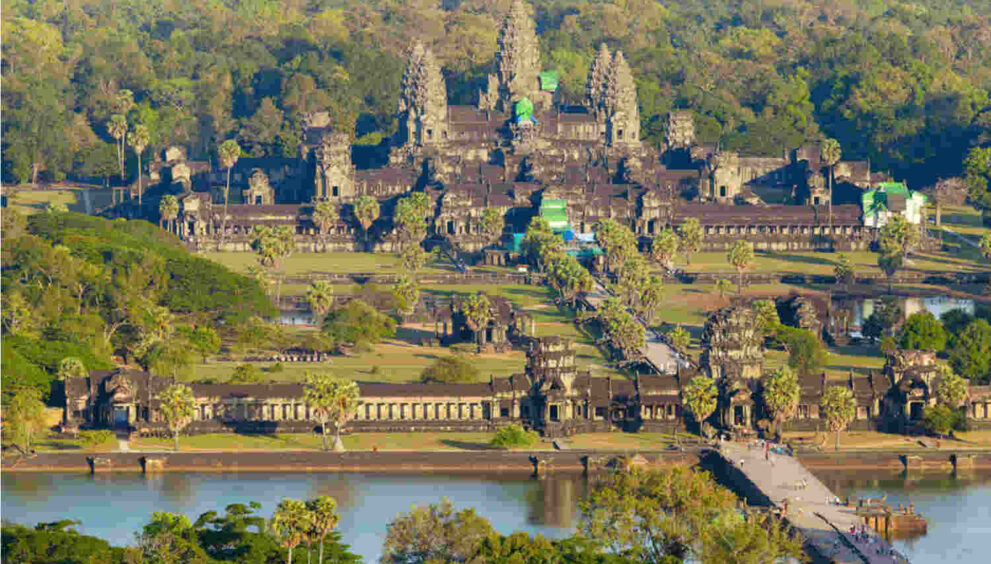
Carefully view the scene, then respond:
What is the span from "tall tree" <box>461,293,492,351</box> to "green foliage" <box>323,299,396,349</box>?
523 centimetres

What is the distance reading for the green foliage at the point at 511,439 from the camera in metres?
147

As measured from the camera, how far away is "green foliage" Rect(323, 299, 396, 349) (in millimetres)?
173500

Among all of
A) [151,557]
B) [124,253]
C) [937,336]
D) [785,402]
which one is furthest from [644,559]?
[124,253]

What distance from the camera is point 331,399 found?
480ft

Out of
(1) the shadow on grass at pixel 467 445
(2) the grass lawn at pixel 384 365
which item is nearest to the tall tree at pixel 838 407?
(1) the shadow on grass at pixel 467 445

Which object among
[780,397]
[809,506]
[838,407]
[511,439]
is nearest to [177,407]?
[511,439]

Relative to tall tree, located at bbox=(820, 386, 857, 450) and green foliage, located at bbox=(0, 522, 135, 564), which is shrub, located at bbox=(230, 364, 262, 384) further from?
green foliage, located at bbox=(0, 522, 135, 564)

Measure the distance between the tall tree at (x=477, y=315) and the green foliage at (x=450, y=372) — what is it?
13.7m

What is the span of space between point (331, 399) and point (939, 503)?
108 ft

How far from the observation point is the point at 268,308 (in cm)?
18062

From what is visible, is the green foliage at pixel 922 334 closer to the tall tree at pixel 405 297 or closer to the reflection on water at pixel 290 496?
the tall tree at pixel 405 297

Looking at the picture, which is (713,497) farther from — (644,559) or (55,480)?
(55,480)

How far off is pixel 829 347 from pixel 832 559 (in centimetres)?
5581

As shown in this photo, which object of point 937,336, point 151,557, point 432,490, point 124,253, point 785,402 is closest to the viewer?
point 151,557
